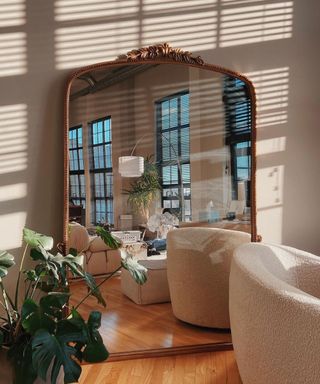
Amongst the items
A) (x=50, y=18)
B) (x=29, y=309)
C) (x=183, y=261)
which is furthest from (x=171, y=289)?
(x=50, y=18)

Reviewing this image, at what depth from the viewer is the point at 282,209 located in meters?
3.13

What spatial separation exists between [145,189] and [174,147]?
1.11 feet

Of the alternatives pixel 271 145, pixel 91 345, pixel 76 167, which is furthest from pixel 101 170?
pixel 271 145

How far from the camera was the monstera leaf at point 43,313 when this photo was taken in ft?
5.51

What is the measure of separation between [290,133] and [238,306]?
1.71 m

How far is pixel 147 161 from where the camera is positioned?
8.57ft

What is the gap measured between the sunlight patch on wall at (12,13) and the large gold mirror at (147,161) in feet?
1.50

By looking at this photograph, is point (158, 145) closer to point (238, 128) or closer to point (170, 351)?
point (238, 128)

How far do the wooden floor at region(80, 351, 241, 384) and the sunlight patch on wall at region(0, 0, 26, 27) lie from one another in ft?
6.81

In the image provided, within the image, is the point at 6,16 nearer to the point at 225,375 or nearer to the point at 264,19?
the point at 264,19

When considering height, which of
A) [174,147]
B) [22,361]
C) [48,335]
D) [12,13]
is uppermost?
[12,13]

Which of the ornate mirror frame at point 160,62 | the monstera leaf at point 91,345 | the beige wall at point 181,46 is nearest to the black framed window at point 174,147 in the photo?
the ornate mirror frame at point 160,62

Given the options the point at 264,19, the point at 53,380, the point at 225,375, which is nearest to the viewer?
the point at 53,380

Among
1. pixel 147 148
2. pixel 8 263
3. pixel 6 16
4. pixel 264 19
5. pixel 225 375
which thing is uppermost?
pixel 264 19
